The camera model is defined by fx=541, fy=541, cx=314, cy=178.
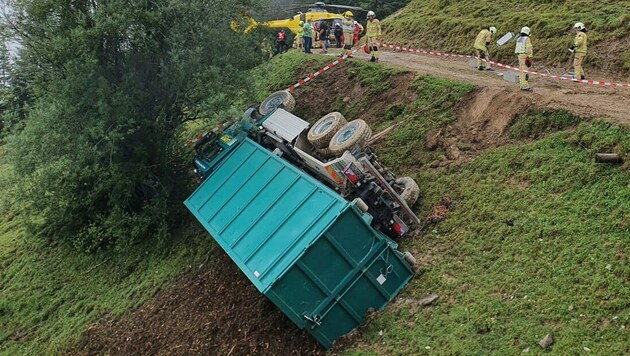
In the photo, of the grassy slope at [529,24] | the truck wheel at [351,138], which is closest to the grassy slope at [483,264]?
the truck wheel at [351,138]

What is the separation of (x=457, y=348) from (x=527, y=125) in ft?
16.1

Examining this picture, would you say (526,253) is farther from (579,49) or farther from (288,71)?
(288,71)

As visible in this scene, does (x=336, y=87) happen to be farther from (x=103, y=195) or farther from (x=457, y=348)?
(x=457, y=348)

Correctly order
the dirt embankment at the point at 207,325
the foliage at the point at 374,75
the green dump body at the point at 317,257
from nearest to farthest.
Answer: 1. the green dump body at the point at 317,257
2. the dirt embankment at the point at 207,325
3. the foliage at the point at 374,75

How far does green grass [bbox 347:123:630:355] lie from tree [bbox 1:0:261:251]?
5.74m

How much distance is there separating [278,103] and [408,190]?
18.4ft

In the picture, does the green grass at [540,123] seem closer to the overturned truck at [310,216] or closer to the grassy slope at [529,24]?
the overturned truck at [310,216]

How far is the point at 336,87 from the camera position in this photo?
15.3 meters

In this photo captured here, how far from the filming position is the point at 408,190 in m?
9.41

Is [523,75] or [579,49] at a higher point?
[579,49]

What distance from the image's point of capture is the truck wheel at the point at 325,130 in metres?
10.6

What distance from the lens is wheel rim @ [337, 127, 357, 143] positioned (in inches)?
397

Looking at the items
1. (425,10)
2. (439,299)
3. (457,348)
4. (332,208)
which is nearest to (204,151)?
(332,208)

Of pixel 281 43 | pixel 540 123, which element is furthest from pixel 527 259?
pixel 281 43
